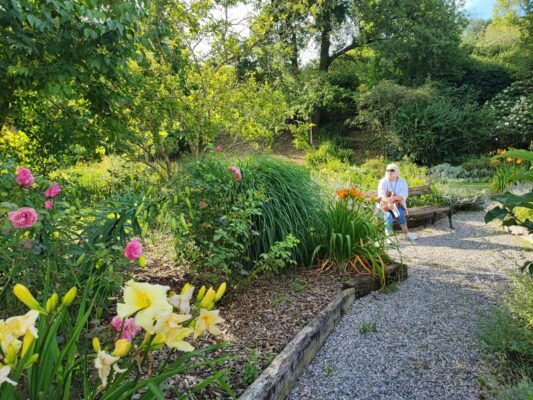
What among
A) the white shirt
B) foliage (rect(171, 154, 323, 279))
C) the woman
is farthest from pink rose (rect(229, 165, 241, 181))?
the white shirt

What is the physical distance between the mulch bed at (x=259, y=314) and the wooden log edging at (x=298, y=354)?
0.08 metres

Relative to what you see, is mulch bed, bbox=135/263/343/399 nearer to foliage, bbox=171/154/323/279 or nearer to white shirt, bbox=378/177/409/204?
foliage, bbox=171/154/323/279

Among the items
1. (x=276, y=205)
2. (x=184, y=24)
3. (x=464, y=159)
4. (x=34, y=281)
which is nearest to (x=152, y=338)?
(x=34, y=281)

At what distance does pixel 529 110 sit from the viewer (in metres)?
13.2

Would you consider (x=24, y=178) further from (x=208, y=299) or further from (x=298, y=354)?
(x=298, y=354)

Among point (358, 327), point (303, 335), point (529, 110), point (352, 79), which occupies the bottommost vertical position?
point (358, 327)

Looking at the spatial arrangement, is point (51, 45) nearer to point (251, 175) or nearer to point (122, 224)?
point (122, 224)

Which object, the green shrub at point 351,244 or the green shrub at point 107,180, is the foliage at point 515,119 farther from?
the green shrub at point 107,180

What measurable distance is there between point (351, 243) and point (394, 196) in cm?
248

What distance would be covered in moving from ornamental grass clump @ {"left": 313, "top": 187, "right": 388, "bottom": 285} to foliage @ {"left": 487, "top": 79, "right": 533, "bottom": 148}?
12175mm

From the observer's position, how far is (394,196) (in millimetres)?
5941

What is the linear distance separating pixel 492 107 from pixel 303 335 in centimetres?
1541

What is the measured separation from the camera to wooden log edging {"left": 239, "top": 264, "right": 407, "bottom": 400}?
188cm

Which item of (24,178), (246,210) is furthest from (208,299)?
(246,210)
